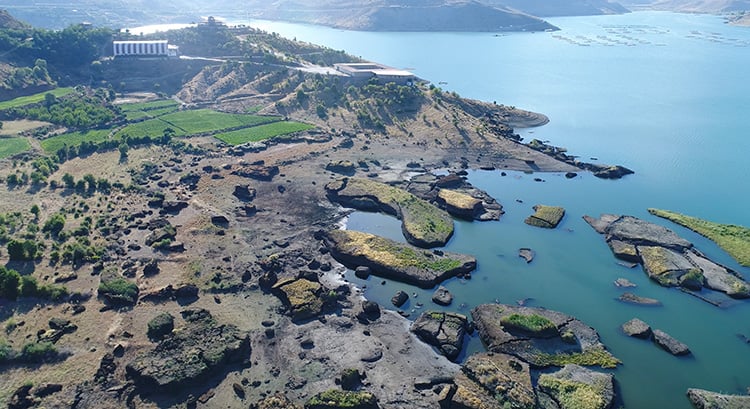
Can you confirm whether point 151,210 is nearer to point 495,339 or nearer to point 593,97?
point 495,339

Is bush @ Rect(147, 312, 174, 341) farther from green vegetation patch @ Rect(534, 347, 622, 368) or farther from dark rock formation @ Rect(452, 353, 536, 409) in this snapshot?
green vegetation patch @ Rect(534, 347, 622, 368)

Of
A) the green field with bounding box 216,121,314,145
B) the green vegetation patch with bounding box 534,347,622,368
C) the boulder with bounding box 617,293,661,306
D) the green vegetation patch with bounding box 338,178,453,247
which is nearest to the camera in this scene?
the green vegetation patch with bounding box 534,347,622,368

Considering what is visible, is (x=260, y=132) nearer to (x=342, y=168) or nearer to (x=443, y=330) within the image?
(x=342, y=168)

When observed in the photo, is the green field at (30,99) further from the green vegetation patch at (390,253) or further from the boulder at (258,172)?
the green vegetation patch at (390,253)

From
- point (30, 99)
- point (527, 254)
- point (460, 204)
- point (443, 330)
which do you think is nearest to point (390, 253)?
point (443, 330)

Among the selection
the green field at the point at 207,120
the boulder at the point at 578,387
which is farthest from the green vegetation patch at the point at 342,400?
the green field at the point at 207,120

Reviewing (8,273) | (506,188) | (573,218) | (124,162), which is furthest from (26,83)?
(573,218)

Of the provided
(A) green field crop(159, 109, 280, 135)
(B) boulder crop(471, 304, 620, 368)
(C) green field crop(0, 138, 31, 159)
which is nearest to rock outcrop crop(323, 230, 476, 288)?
(B) boulder crop(471, 304, 620, 368)
